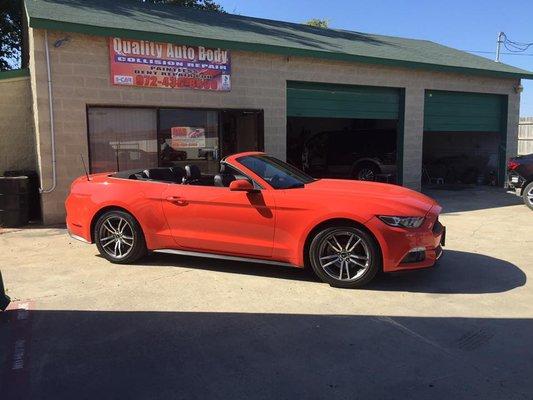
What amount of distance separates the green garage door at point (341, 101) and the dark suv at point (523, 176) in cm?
381

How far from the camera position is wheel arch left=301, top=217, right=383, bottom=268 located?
5473mm

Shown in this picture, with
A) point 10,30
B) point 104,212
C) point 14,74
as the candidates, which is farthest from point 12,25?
point 104,212

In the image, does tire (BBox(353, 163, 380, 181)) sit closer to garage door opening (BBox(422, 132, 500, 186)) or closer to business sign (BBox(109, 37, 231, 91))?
garage door opening (BBox(422, 132, 500, 186))

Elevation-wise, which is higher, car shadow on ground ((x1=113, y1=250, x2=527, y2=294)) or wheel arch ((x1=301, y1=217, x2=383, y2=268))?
wheel arch ((x1=301, y1=217, x2=383, y2=268))

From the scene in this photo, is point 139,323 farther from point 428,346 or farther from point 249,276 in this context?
point 428,346

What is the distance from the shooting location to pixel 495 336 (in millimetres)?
4340

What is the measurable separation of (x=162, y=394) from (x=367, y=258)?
284 centimetres

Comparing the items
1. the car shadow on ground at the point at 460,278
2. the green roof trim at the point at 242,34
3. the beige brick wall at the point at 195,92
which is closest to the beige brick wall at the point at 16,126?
the beige brick wall at the point at 195,92

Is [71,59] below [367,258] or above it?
above

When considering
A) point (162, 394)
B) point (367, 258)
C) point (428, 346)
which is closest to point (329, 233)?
point (367, 258)

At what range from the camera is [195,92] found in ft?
35.7

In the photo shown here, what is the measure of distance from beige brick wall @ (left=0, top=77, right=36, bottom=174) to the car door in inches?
263

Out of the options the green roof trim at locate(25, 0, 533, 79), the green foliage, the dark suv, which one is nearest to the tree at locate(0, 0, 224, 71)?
the green foliage

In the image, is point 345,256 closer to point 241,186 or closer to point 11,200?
point 241,186
